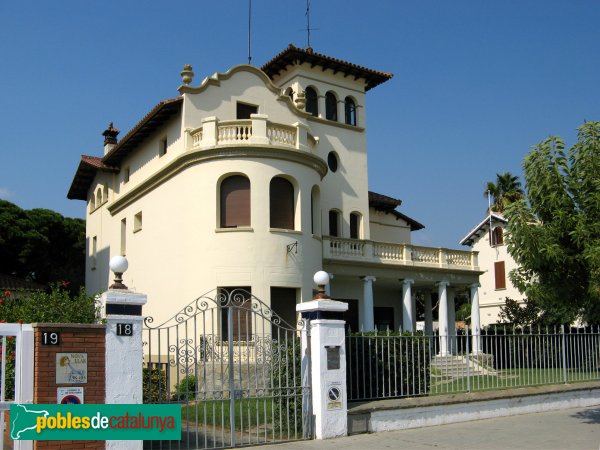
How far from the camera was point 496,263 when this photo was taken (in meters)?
45.6

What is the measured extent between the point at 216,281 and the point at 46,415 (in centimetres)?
1222

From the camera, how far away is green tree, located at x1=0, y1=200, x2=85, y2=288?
42.7 metres

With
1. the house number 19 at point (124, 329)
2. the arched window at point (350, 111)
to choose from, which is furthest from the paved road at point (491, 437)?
the arched window at point (350, 111)

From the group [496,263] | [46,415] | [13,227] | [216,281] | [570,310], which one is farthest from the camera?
[496,263]

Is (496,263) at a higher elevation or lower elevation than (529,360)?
higher

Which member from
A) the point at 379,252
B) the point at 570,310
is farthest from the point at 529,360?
the point at 379,252

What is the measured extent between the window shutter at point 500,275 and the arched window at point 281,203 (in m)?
26.1

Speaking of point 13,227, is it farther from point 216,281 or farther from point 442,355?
point 442,355

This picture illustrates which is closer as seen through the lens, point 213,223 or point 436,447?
point 436,447

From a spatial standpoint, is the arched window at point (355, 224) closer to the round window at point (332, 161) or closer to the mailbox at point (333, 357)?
the round window at point (332, 161)

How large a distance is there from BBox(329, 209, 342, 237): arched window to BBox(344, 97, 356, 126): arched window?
4241mm

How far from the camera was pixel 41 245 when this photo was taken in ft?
144

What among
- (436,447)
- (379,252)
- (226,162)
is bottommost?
(436,447)

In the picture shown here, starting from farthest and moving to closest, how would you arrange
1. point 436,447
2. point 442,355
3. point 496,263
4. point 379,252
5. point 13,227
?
1. point 496,263
2. point 13,227
3. point 379,252
4. point 442,355
5. point 436,447
